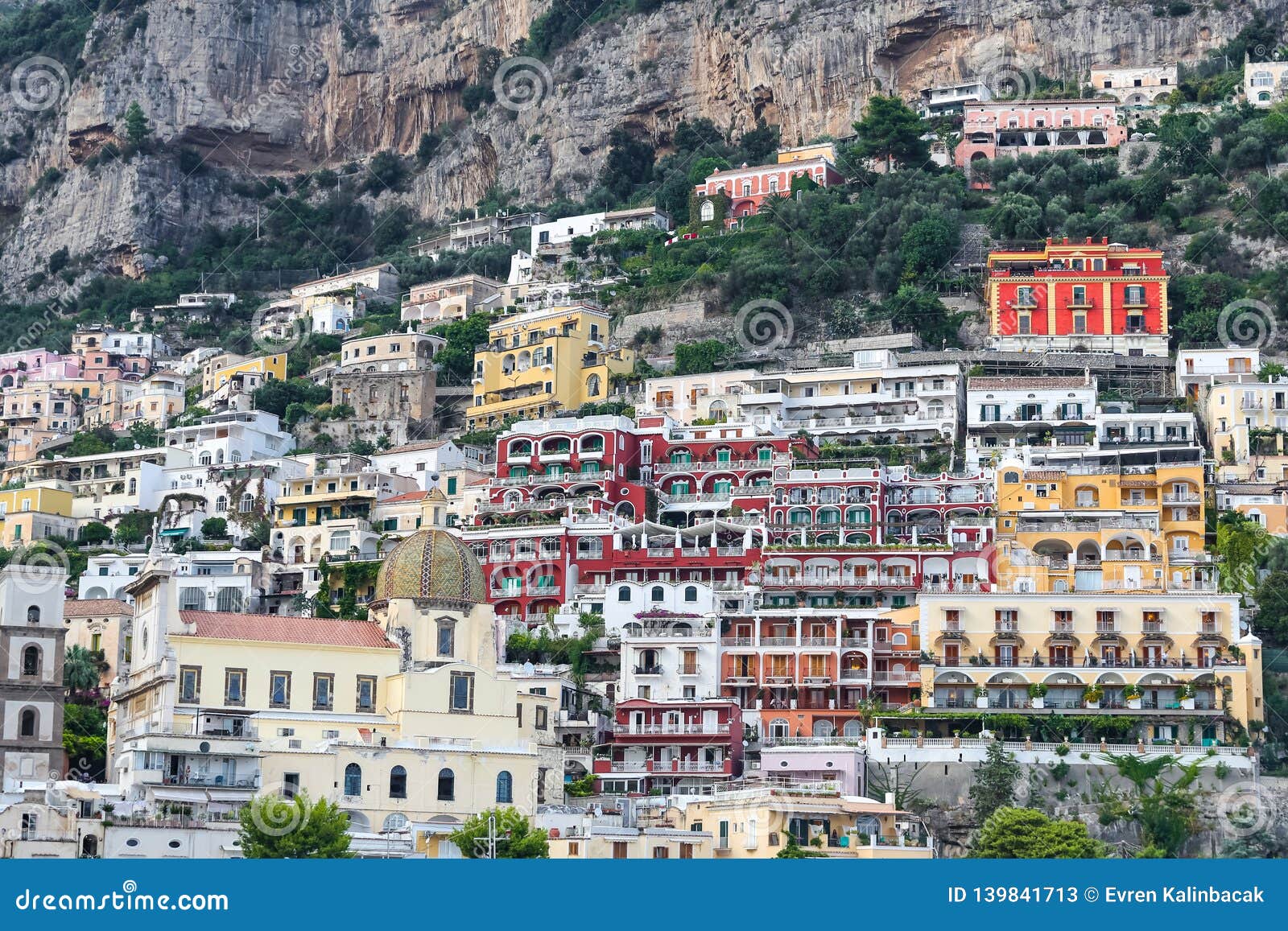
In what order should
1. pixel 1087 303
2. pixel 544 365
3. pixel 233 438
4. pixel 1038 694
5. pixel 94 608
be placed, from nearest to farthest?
pixel 1038 694 < pixel 94 608 < pixel 1087 303 < pixel 233 438 < pixel 544 365

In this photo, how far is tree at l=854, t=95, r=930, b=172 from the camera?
463ft

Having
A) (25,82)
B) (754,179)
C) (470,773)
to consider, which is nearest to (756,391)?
(754,179)

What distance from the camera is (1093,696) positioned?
275 ft

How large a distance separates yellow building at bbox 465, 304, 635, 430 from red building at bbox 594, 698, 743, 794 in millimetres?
38976

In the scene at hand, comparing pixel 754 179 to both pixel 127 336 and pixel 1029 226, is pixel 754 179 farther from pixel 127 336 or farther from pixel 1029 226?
pixel 127 336

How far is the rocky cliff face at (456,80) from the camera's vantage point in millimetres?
156500

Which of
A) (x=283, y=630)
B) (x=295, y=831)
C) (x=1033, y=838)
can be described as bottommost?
(x=1033, y=838)

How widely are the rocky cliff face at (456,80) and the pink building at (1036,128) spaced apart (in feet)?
33.2

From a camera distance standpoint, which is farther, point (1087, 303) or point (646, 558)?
point (1087, 303)

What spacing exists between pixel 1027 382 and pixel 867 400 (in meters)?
7.60

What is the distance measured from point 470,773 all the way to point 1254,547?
36824mm

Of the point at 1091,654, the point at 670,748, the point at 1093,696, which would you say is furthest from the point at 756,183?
the point at 1093,696

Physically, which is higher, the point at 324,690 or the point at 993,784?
the point at 324,690

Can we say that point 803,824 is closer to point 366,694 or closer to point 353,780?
point 353,780
